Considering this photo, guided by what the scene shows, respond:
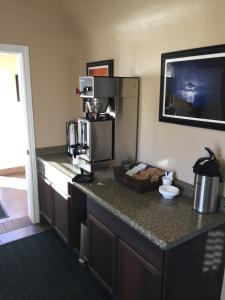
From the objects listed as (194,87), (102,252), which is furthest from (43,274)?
(194,87)

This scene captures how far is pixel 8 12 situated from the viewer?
2.57 meters

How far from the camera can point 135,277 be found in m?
1.63

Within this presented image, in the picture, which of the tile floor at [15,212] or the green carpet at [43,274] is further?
the tile floor at [15,212]

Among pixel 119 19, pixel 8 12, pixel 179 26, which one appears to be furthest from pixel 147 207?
pixel 8 12

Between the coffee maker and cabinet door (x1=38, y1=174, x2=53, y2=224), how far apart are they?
0.69 m

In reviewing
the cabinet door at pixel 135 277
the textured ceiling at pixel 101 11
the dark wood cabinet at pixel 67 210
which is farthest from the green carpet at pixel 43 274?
the textured ceiling at pixel 101 11

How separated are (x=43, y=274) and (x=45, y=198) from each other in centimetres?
87

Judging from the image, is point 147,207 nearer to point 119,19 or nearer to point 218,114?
point 218,114

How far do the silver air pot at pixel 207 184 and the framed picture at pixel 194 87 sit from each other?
0.77 ft

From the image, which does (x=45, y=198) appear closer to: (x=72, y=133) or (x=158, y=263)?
(x=72, y=133)

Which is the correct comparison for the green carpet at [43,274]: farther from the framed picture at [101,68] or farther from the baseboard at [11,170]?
the baseboard at [11,170]

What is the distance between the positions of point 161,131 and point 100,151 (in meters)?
0.56

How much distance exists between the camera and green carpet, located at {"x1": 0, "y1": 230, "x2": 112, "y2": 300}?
6.97 ft

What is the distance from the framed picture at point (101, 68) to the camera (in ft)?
8.28
